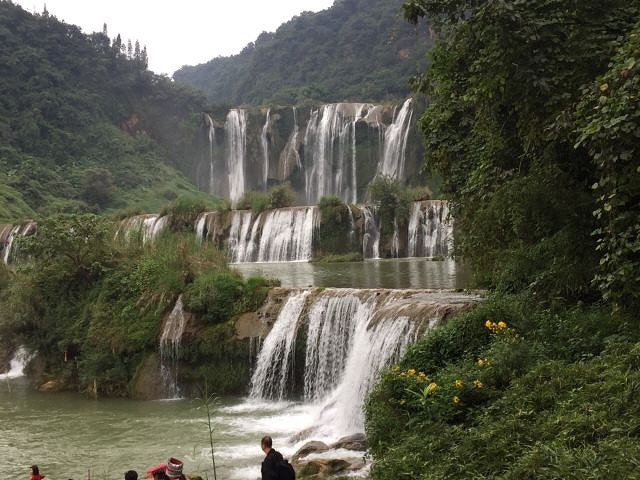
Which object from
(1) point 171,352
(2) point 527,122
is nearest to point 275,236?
(1) point 171,352

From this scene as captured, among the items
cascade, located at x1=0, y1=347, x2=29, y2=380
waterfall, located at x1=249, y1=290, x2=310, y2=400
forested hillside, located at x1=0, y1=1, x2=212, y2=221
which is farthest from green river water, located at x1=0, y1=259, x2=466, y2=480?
forested hillside, located at x1=0, y1=1, x2=212, y2=221

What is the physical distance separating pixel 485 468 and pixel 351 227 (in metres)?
25.1

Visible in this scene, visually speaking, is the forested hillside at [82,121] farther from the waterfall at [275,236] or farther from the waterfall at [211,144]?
the waterfall at [275,236]

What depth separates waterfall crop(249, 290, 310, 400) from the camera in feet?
→ 44.9

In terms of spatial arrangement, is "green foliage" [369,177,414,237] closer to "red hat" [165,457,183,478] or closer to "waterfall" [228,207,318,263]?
"waterfall" [228,207,318,263]

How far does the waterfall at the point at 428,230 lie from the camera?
28641 mm

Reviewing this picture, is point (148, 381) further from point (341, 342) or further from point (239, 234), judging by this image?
point (239, 234)

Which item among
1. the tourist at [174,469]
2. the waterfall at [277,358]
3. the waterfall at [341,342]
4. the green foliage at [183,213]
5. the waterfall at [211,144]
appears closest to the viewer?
the tourist at [174,469]

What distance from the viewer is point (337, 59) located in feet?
259

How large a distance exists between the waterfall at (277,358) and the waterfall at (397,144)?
1180 inches

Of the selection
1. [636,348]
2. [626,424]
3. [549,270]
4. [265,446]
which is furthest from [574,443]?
[549,270]

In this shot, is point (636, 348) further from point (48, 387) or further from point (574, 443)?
point (48, 387)

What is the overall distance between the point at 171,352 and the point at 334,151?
3565 cm

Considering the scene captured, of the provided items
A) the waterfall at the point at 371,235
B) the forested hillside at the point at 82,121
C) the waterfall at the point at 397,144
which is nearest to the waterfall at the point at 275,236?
the waterfall at the point at 371,235
